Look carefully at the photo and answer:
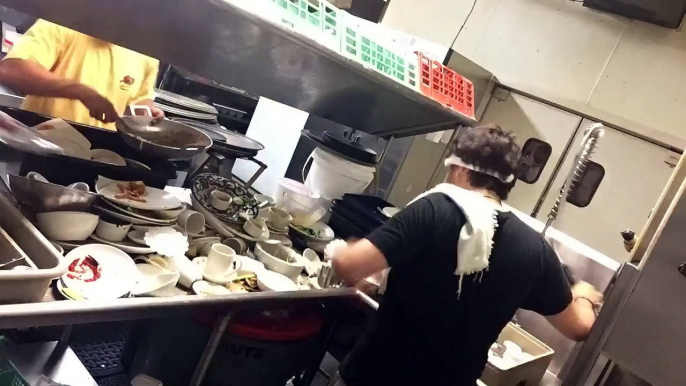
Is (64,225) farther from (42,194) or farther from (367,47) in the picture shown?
(367,47)

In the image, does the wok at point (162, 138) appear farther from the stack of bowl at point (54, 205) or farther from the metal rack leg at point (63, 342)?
the metal rack leg at point (63, 342)

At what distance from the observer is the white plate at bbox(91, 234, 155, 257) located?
1305mm

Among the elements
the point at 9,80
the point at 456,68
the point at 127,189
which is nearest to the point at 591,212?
the point at 456,68

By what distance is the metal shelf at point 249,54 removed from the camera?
127 cm

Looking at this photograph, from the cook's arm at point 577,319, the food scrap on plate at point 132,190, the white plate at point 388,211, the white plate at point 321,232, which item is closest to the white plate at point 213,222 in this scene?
the food scrap on plate at point 132,190

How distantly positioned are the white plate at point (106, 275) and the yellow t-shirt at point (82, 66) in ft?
2.97

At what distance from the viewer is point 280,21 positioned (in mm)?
1263

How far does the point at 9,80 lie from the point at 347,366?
1508 millimetres

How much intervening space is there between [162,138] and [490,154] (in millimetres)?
964

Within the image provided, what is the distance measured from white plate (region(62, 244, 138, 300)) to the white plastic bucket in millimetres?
976

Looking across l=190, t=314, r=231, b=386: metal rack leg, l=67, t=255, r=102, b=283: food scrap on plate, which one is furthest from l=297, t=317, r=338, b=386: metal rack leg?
l=67, t=255, r=102, b=283: food scrap on plate

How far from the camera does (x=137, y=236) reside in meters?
1.38

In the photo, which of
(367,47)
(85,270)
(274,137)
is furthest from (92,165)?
(274,137)

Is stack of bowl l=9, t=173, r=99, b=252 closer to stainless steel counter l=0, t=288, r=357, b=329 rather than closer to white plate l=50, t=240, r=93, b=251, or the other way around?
white plate l=50, t=240, r=93, b=251
